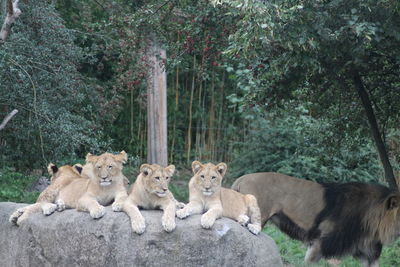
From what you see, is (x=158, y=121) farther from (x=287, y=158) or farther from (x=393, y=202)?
(x=393, y=202)

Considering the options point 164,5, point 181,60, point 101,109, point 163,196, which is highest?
point 164,5

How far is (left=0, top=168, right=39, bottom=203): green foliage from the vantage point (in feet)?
36.3

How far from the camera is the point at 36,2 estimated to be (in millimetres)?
9125

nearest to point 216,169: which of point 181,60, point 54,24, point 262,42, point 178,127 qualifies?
point 262,42

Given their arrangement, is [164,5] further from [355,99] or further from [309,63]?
[355,99]

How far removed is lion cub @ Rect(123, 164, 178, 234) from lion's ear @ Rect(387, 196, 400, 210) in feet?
10.8

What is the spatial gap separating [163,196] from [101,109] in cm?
415

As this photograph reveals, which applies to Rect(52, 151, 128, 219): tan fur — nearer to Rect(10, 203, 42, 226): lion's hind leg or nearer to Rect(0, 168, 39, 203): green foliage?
Rect(10, 203, 42, 226): lion's hind leg

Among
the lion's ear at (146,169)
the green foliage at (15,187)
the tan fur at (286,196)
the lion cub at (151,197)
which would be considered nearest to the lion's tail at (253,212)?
the lion cub at (151,197)

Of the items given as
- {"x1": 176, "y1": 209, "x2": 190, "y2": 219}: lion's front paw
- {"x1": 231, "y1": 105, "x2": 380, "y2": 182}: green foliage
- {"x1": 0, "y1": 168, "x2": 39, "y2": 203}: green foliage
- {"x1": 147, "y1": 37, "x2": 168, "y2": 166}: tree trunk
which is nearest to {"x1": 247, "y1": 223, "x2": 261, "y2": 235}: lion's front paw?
{"x1": 176, "y1": 209, "x2": 190, "y2": 219}: lion's front paw

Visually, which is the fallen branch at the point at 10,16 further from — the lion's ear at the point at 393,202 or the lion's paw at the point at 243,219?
the lion's ear at the point at 393,202

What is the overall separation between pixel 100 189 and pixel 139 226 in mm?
638

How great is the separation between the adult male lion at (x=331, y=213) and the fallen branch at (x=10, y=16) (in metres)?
3.44

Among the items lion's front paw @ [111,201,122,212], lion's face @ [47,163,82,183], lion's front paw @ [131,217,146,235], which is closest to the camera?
lion's front paw @ [131,217,146,235]
